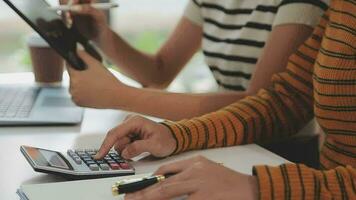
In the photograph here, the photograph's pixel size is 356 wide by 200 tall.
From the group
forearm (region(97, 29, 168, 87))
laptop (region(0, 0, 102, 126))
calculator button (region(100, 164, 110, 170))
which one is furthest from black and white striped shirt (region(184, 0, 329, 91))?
calculator button (region(100, 164, 110, 170))

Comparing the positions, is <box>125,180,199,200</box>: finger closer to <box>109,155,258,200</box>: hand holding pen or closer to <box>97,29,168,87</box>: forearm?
Result: <box>109,155,258,200</box>: hand holding pen

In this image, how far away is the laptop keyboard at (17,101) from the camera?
1.28 meters

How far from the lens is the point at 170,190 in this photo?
2.49 feet

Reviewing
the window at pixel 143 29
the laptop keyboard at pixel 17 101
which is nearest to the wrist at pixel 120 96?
the laptop keyboard at pixel 17 101

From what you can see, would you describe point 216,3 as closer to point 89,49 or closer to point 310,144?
point 89,49

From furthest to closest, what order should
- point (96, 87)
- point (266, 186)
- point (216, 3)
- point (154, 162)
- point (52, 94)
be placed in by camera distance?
point (216, 3) < point (52, 94) < point (96, 87) < point (154, 162) < point (266, 186)

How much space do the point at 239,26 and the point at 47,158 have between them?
2.41ft

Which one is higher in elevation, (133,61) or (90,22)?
(90,22)

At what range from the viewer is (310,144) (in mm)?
1350

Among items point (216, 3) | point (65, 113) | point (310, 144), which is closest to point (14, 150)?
point (65, 113)

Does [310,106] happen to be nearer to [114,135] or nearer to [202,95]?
[202,95]

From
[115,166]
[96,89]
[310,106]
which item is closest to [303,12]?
[310,106]

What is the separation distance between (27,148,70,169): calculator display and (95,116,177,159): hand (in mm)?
70

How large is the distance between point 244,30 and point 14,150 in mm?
666
